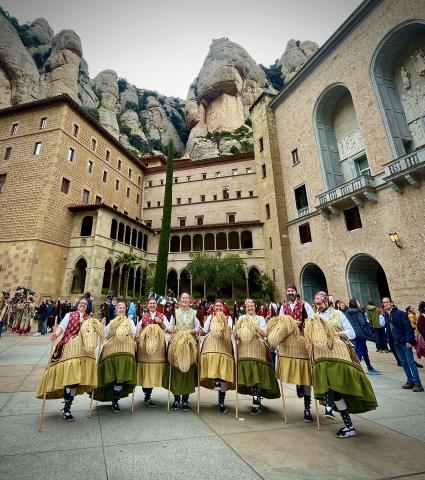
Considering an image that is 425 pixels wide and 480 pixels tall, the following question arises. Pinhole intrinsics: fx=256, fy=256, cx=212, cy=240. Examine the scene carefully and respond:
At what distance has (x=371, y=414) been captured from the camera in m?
4.45

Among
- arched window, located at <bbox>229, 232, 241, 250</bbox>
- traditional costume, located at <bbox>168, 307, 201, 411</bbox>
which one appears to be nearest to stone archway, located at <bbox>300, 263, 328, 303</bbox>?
arched window, located at <bbox>229, 232, 241, 250</bbox>

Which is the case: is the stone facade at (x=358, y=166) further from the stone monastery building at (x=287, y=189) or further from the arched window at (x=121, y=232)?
the arched window at (x=121, y=232)

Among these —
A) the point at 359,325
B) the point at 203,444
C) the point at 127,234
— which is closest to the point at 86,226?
the point at 127,234

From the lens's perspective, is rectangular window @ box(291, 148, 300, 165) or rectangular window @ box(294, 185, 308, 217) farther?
rectangular window @ box(291, 148, 300, 165)

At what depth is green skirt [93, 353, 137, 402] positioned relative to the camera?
14.4 feet

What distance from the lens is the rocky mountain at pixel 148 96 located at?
40.4 metres

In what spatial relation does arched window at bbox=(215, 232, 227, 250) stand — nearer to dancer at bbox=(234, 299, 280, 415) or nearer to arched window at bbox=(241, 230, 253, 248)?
arched window at bbox=(241, 230, 253, 248)

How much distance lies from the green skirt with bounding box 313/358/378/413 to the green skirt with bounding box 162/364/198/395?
84.7 inches

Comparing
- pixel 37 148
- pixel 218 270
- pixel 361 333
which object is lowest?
pixel 361 333

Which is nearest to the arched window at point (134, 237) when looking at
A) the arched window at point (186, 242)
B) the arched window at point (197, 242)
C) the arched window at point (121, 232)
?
the arched window at point (121, 232)

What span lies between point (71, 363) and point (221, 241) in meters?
27.5

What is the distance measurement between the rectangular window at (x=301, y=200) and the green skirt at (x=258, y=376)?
20033 millimetres

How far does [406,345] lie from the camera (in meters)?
6.14

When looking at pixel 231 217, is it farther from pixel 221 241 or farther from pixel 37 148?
pixel 37 148
